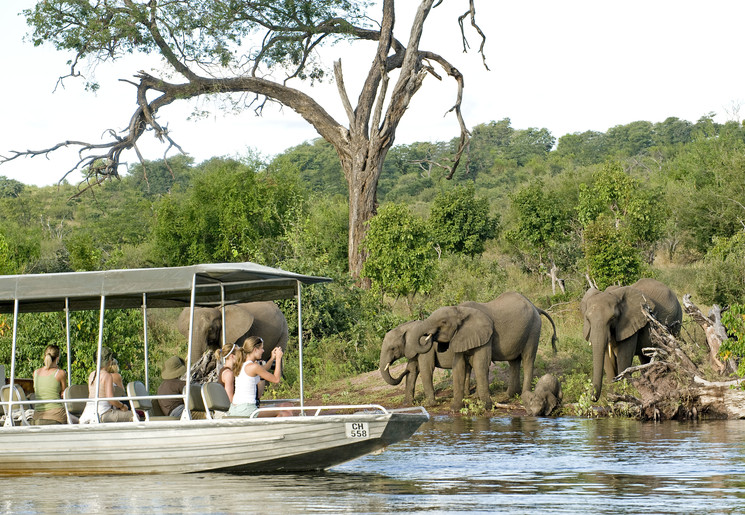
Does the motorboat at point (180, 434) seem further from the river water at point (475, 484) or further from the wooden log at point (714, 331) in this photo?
the wooden log at point (714, 331)

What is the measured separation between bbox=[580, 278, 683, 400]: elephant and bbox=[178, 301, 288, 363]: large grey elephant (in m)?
6.59

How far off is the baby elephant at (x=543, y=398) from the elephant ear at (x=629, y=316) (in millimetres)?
1888

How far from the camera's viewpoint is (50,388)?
12.8 m

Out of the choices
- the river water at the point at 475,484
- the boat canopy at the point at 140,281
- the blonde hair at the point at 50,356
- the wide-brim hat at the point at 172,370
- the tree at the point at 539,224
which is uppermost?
the tree at the point at 539,224

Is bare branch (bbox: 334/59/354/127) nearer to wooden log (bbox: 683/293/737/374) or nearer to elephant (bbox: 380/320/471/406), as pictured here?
elephant (bbox: 380/320/471/406)

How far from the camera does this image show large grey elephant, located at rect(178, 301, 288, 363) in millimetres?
19406

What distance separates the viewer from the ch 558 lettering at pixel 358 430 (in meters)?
11.3

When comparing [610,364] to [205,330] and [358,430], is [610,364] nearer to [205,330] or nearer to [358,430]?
[205,330]

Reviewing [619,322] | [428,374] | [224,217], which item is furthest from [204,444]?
[224,217]

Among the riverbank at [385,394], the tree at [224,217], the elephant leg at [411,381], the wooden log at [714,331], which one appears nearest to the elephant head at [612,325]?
the wooden log at [714,331]

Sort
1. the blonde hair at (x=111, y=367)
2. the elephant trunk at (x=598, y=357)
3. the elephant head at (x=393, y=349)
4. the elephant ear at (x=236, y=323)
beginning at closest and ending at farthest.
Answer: the blonde hair at (x=111, y=367), the elephant trunk at (x=598, y=357), the elephant head at (x=393, y=349), the elephant ear at (x=236, y=323)

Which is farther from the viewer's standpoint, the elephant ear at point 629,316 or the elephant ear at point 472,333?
the elephant ear at point 629,316

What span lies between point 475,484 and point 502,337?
889 centimetres

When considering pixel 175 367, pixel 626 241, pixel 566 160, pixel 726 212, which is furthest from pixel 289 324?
pixel 566 160
